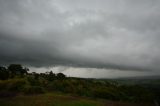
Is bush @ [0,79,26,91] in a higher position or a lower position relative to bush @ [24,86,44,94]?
higher

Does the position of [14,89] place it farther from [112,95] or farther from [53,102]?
[112,95]

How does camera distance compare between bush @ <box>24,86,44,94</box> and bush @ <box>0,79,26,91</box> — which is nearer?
bush @ <box>24,86,44,94</box>

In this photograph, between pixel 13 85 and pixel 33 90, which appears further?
pixel 13 85

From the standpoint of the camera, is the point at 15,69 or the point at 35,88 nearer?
the point at 35,88

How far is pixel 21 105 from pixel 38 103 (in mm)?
2973

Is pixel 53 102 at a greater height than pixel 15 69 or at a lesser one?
lesser

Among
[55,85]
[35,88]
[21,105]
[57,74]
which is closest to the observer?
[21,105]

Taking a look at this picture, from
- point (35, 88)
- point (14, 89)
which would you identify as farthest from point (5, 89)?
point (35, 88)

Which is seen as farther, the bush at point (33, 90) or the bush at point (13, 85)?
the bush at point (13, 85)

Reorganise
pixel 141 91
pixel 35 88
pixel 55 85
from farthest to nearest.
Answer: pixel 141 91, pixel 55 85, pixel 35 88

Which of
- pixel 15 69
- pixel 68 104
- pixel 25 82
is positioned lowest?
pixel 68 104

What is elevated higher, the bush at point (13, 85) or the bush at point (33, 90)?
the bush at point (13, 85)

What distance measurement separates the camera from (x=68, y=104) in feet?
139

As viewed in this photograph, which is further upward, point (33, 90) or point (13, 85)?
point (13, 85)
